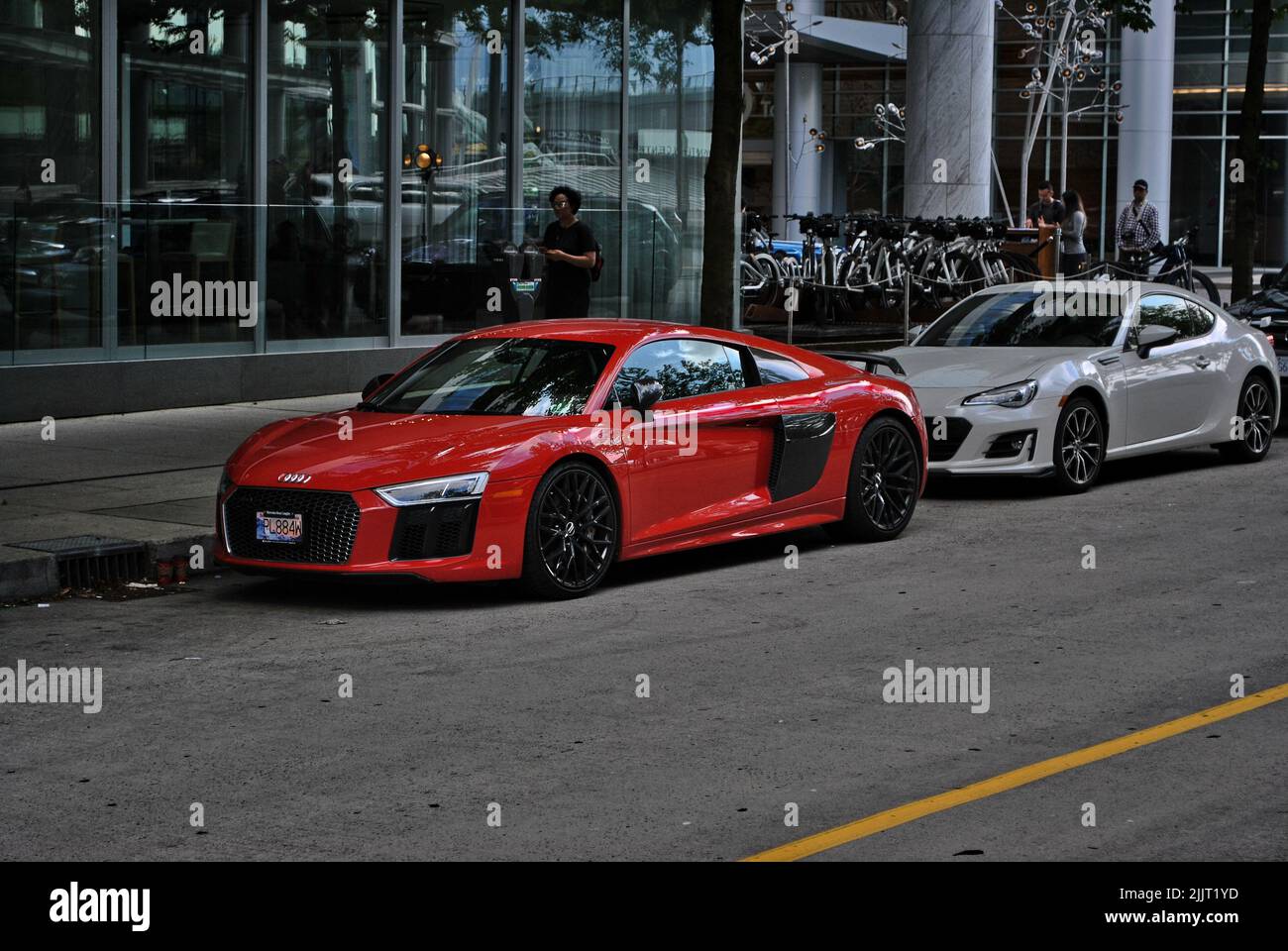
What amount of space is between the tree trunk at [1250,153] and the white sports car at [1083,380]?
31.6 feet

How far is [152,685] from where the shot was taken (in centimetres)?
785

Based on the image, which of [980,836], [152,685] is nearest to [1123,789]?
[980,836]

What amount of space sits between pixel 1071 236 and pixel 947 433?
15.1 m

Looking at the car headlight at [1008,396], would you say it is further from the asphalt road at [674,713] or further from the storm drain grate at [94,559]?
the storm drain grate at [94,559]

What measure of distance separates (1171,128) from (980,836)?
157ft

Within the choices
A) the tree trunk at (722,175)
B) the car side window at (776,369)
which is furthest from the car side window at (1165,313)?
the car side window at (776,369)

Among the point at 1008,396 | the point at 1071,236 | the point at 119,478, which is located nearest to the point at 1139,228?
the point at 1071,236

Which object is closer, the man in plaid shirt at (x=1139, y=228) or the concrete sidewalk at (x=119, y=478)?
the concrete sidewalk at (x=119, y=478)

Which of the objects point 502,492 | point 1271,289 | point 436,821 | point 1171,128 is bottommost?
point 436,821

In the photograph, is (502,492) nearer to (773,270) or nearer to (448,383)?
(448,383)

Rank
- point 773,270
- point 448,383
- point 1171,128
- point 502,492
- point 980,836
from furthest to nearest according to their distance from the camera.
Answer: point 1171,128, point 773,270, point 448,383, point 502,492, point 980,836

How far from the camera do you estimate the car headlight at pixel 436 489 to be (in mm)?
9219

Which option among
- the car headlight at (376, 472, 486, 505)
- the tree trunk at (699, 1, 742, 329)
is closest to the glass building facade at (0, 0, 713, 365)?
the tree trunk at (699, 1, 742, 329)

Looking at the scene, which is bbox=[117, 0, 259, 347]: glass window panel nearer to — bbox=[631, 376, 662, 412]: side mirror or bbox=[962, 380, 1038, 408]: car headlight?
bbox=[962, 380, 1038, 408]: car headlight
